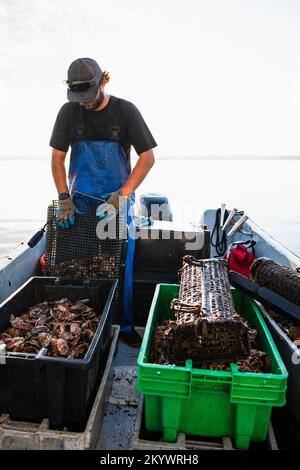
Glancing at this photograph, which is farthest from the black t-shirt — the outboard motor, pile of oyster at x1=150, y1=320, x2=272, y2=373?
the outboard motor

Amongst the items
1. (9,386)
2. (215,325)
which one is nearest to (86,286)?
(9,386)

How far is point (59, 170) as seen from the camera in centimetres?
368

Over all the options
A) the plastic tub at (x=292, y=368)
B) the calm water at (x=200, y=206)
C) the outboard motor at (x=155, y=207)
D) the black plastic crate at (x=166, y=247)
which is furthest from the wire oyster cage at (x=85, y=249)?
the calm water at (x=200, y=206)

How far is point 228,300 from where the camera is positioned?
2441 mm

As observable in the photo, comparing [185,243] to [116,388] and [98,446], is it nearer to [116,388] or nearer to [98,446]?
[116,388]

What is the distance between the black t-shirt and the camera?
11.1 feet

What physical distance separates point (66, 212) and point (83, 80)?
1.16 m

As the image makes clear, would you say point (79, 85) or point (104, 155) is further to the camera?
point (104, 155)

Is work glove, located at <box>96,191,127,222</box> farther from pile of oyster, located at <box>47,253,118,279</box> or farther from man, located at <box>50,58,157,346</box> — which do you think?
pile of oyster, located at <box>47,253,118,279</box>

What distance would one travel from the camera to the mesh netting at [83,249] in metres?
3.42

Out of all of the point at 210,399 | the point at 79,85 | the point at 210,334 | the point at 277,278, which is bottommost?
the point at 210,399

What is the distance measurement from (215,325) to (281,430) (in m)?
0.94

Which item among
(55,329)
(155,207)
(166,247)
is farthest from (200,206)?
(55,329)

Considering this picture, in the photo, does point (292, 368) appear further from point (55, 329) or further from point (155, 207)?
point (155, 207)
